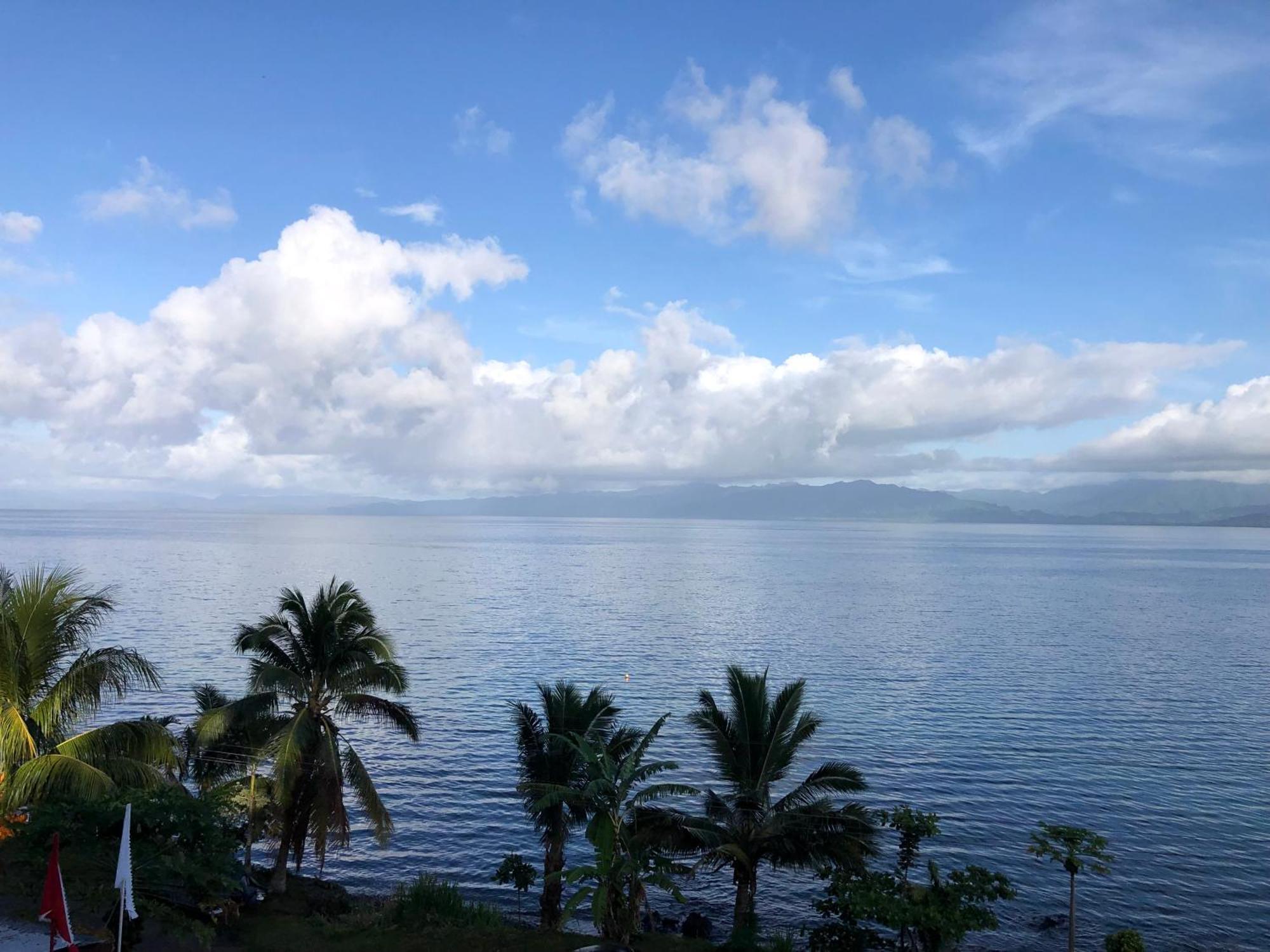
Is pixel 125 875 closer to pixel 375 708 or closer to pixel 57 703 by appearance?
pixel 57 703

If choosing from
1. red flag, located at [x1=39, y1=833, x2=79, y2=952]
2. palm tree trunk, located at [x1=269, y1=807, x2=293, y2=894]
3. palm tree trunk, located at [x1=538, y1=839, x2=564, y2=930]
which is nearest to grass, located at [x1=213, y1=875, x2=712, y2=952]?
palm tree trunk, located at [x1=269, y1=807, x2=293, y2=894]

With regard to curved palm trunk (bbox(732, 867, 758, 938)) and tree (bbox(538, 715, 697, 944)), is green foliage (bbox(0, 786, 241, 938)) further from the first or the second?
curved palm trunk (bbox(732, 867, 758, 938))

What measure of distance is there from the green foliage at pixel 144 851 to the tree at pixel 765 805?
45.7ft

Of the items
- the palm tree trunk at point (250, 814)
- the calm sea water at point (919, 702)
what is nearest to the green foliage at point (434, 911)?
the palm tree trunk at point (250, 814)

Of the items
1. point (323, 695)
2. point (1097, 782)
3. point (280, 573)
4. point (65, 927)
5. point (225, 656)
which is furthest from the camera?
point (280, 573)

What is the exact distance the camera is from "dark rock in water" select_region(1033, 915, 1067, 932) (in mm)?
31391

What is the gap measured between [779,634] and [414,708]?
47.4 m

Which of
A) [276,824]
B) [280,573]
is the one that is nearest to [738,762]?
[276,824]

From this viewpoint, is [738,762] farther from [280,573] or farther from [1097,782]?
[280,573]

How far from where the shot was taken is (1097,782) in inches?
1781

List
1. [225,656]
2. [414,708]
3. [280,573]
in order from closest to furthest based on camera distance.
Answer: [414,708] → [225,656] → [280,573]

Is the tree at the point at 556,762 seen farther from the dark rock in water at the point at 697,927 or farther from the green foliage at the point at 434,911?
the dark rock in water at the point at 697,927

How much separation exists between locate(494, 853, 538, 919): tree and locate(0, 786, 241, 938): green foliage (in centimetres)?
1245

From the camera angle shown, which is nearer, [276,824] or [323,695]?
[323,695]
